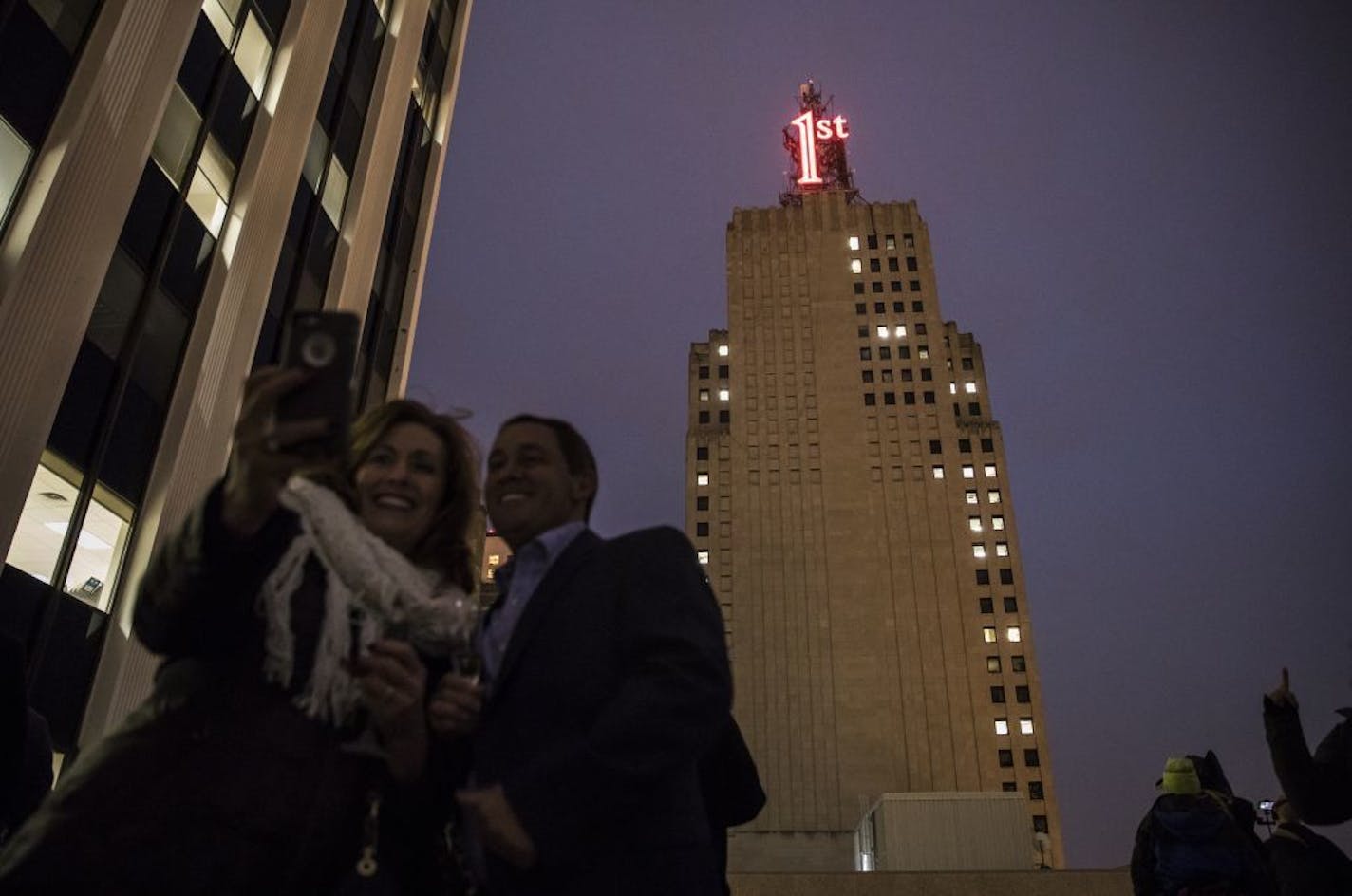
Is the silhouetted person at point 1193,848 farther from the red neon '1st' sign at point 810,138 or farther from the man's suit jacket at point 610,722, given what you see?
the red neon '1st' sign at point 810,138

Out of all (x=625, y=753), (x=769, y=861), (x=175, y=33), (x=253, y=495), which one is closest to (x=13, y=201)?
(x=175, y=33)

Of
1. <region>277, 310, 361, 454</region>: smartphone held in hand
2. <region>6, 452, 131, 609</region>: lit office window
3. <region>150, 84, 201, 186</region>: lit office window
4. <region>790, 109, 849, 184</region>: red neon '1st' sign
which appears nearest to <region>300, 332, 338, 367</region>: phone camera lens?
<region>277, 310, 361, 454</region>: smartphone held in hand

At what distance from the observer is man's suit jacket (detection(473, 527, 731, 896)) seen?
6.55ft

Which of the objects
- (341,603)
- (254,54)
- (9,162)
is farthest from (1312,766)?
(254,54)

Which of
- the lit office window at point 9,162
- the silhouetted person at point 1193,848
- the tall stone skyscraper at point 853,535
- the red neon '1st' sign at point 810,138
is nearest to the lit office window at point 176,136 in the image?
the lit office window at point 9,162

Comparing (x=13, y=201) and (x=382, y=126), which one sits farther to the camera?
(x=382, y=126)

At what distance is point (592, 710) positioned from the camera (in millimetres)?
2240

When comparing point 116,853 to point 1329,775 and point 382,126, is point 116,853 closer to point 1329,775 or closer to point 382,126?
point 1329,775

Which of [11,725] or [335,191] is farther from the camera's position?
[335,191]

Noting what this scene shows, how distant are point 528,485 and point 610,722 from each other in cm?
89

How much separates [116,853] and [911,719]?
55555 mm

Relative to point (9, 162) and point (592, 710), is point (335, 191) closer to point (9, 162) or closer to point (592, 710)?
point (9, 162)

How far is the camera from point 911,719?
52.0m

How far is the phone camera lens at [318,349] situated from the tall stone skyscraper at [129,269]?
1056 centimetres
